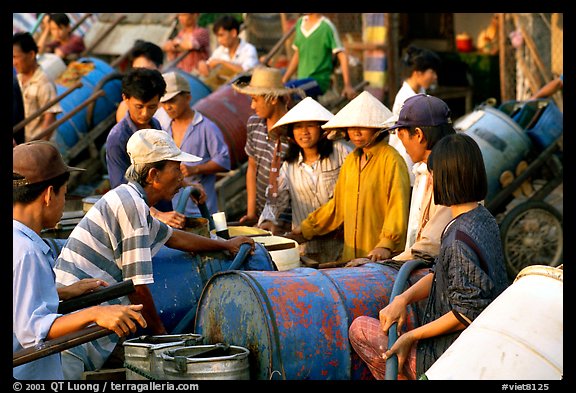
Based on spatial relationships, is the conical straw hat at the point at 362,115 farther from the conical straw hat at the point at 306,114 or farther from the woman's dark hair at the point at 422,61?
the woman's dark hair at the point at 422,61

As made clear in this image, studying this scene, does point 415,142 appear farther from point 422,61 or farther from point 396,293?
point 422,61

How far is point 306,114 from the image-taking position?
7.89m

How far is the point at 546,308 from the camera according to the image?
15.3 feet

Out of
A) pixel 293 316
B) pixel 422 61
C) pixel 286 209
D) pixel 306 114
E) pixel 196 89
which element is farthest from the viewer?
pixel 196 89

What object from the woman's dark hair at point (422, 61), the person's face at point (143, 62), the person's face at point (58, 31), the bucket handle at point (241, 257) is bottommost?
the bucket handle at point (241, 257)

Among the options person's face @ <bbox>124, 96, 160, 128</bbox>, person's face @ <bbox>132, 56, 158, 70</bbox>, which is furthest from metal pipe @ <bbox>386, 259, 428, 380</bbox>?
person's face @ <bbox>132, 56, 158, 70</bbox>

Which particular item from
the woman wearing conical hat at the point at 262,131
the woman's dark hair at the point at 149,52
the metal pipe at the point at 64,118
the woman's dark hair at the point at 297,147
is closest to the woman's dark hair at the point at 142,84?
the woman's dark hair at the point at 297,147

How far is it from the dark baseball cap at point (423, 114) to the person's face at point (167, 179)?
1.28 meters

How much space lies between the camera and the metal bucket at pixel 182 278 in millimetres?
5922

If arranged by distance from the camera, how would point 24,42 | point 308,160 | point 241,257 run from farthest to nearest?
1. point 24,42
2. point 308,160
3. point 241,257

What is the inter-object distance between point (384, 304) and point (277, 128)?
2906mm

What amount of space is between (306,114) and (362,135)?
0.64 m

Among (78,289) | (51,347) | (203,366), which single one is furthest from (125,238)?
(51,347)

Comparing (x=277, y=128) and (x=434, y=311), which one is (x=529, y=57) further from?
(x=434, y=311)
